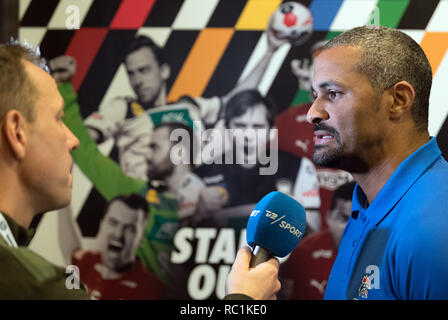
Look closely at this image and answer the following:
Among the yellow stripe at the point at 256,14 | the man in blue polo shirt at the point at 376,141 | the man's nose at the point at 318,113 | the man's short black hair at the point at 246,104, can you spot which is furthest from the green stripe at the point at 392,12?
the man's nose at the point at 318,113

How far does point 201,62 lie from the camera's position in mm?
2229

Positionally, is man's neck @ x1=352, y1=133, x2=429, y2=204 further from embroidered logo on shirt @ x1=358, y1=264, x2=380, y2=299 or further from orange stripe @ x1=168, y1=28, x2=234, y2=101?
orange stripe @ x1=168, y1=28, x2=234, y2=101

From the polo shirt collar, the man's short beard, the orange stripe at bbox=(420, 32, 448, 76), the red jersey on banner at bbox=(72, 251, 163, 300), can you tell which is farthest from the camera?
the red jersey on banner at bbox=(72, 251, 163, 300)

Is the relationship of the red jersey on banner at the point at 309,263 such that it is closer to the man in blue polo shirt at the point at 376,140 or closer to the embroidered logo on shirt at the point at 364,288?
the man in blue polo shirt at the point at 376,140

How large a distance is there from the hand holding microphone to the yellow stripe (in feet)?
4.09

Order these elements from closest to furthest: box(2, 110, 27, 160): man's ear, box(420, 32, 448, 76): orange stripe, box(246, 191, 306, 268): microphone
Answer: box(2, 110, 27, 160): man's ear
box(246, 191, 306, 268): microphone
box(420, 32, 448, 76): orange stripe

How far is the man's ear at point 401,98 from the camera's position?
1221 mm

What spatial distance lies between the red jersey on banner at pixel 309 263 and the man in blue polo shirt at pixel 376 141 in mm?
771

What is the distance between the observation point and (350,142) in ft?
4.13

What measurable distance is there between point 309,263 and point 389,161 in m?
0.99

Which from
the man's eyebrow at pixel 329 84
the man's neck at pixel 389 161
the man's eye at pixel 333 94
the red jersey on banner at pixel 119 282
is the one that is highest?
the man's eyebrow at pixel 329 84

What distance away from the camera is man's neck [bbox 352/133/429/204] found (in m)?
1.23

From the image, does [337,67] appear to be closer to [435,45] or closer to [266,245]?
[266,245]

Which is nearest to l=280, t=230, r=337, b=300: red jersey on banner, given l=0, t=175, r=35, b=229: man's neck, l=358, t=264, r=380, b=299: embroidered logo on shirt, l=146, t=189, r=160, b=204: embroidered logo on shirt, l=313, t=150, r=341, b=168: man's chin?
l=146, t=189, r=160, b=204: embroidered logo on shirt
